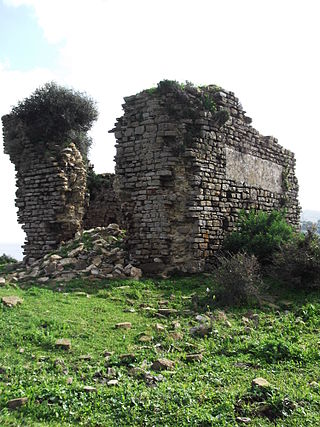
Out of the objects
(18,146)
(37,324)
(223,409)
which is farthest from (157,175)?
(223,409)

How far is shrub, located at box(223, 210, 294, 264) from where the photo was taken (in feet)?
28.5

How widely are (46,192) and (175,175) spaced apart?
13.4 ft

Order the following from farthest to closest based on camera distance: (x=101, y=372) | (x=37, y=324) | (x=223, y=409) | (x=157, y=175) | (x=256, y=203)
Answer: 1. (x=256, y=203)
2. (x=157, y=175)
3. (x=37, y=324)
4. (x=101, y=372)
5. (x=223, y=409)

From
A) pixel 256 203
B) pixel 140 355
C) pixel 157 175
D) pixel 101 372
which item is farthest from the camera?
pixel 256 203

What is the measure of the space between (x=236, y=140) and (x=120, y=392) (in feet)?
25.2

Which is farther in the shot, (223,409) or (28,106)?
(28,106)

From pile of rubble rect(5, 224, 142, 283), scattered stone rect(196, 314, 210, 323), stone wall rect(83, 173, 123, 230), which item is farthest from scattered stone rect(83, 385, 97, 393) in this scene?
stone wall rect(83, 173, 123, 230)

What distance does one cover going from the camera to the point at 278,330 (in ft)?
17.8

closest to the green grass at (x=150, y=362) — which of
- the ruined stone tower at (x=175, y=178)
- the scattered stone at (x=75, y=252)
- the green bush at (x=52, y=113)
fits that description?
the ruined stone tower at (x=175, y=178)

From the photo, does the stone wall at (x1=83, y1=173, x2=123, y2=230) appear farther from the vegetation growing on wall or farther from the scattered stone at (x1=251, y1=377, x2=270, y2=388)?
the scattered stone at (x1=251, y1=377, x2=270, y2=388)

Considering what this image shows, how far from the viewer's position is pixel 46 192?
1121 centimetres

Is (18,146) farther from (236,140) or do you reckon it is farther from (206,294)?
(206,294)

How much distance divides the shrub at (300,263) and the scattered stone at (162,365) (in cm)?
395

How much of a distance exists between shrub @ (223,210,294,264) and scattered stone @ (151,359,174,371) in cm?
443
